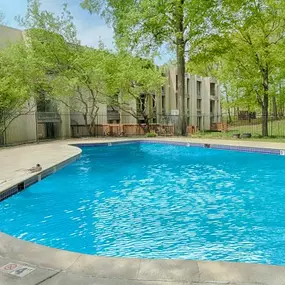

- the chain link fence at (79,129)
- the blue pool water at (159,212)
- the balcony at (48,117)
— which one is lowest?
the blue pool water at (159,212)

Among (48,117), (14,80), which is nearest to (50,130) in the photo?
(48,117)

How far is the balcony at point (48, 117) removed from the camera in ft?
65.0

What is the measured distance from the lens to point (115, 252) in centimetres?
400

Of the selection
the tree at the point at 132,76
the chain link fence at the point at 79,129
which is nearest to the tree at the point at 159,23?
the tree at the point at 132,76

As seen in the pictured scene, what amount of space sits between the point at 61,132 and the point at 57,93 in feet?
12.5

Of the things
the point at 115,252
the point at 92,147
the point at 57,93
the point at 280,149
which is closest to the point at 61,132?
the point at 57,93

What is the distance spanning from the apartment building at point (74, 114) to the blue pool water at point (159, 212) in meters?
10.1

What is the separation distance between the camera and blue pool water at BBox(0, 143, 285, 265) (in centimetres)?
411

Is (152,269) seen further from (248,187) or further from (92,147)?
(92,147)

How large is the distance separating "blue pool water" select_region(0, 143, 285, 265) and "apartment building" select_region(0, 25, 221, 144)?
1010 cm

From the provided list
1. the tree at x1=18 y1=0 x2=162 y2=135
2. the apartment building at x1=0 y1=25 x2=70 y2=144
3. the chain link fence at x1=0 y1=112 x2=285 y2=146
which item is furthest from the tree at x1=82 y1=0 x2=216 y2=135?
the apartment building at x1=0 y1=25 x2=70 y2=144

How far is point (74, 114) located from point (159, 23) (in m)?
8.95

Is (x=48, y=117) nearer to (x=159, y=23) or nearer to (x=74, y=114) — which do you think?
(x=74, y=114)

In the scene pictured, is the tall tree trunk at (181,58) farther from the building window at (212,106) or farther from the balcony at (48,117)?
the building window at (212,106)
